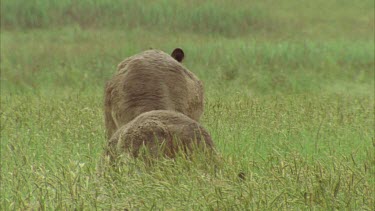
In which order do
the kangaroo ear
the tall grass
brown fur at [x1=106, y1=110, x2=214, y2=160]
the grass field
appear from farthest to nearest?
the tall grass < the kangaroo ear < brown fur at [x1=106, y1=110, x2=214, y2=160] < the grass field

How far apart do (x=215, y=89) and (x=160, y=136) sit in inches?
313

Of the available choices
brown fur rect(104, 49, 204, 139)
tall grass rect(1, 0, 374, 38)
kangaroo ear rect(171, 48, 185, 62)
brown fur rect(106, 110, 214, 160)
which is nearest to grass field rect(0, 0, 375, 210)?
tall grass rect(1, 0, 374, 38)

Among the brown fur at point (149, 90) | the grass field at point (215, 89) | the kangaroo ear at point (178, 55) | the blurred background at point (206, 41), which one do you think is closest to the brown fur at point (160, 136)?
the grass field at point (215, 89)

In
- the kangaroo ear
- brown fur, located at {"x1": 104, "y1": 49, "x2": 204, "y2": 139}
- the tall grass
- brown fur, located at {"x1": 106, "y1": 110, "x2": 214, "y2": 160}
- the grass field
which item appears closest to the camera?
the grass field

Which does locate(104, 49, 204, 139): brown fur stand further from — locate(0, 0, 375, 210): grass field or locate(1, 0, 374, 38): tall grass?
locate(1, 0, 374, 38): tall grass

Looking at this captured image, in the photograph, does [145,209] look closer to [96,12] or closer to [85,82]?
[85,82]

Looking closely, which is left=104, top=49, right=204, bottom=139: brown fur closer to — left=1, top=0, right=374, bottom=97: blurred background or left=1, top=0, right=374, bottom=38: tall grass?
left=1, top=0, right=374, bottom=97: blurred background

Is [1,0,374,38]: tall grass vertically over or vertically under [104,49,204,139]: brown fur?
under

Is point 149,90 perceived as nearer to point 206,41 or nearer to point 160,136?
point 160,136

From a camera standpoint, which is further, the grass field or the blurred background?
the blurred background

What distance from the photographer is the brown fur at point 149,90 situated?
600 centimetres

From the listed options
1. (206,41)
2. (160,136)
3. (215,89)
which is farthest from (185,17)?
(160,136)

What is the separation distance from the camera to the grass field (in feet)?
13.6

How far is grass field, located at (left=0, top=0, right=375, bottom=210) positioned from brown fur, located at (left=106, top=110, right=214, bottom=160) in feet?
0.72
